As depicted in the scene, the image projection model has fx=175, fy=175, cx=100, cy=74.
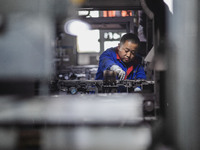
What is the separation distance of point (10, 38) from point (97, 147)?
1.26 metres

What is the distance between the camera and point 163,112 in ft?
4.29

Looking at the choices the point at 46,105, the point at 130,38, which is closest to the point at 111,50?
the point at 130,38

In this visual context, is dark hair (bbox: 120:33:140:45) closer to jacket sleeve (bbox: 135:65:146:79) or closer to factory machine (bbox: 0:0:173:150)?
jacket sleeve (bbox: 135:65:146:79)

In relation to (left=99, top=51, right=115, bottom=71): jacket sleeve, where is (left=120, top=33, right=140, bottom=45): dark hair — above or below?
above

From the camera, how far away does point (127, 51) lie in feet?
8.52

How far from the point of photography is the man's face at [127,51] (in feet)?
8.34

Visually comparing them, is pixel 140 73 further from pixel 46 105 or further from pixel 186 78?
pixel 46 105

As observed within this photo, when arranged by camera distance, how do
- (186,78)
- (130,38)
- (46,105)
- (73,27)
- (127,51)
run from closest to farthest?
(186,78) → (46,105) → (73,27) → (130,38) → (127,51)

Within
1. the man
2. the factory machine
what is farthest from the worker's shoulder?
the factory machine

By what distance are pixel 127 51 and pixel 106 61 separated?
0.35 m

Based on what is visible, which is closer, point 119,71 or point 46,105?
point 46,105

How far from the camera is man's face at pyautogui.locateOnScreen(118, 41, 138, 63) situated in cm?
254

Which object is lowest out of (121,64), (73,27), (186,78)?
(186,78)

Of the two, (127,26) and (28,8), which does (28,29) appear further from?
(127,26)
